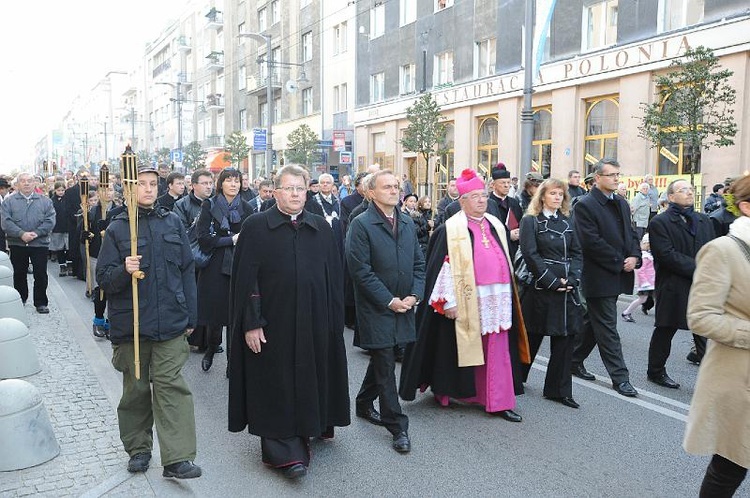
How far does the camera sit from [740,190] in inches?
134

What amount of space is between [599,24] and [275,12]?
29.9m

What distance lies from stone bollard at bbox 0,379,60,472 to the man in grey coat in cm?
590

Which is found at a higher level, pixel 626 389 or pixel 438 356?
pixel 438 356

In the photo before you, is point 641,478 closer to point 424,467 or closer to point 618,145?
point 424,467

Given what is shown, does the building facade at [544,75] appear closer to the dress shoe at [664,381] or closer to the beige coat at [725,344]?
the dress shoe at [664,381]

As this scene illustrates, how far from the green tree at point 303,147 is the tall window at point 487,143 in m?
10.9

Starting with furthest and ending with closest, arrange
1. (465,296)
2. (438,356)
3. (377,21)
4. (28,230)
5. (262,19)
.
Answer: (262,19) < (377,21) < (28,230) < (438,356) < (465,296)

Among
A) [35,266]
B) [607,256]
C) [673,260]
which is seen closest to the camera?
[607,256]

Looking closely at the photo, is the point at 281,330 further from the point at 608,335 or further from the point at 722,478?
the point at 608,335

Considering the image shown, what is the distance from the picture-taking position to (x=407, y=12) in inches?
1267

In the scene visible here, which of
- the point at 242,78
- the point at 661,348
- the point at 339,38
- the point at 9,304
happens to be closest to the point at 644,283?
the point at 661,348

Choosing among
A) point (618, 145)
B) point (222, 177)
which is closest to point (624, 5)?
point (618, 145)

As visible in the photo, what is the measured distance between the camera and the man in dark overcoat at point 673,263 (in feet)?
22.2

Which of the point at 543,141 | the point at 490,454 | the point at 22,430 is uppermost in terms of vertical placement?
the point at 543,141
